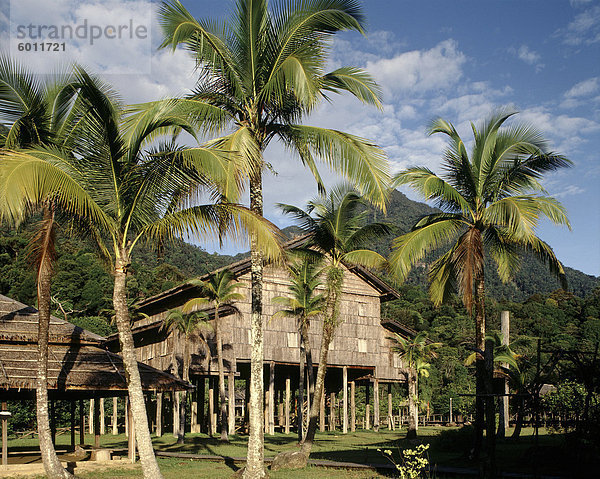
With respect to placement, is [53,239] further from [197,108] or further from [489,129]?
[489,129]

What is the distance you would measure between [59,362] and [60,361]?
0.26 feet

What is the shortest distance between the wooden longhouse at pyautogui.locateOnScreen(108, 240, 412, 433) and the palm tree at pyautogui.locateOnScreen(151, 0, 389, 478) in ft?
56.7

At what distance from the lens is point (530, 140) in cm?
1856

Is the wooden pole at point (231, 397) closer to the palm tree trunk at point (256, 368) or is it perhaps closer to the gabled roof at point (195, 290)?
the gabled roof at point (195, 290)

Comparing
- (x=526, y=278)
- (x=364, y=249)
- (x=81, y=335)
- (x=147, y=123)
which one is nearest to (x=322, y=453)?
(x=364, y=249)

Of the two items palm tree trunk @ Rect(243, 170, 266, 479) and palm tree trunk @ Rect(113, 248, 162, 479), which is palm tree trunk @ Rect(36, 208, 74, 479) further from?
palm tree trunk @ Rect(243, 170, 266, 479)

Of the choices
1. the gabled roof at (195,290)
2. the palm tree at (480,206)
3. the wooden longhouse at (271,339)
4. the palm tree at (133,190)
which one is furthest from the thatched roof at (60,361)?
the wooden longhouse at (271,339)

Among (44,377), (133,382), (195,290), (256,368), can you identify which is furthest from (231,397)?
(133,382)

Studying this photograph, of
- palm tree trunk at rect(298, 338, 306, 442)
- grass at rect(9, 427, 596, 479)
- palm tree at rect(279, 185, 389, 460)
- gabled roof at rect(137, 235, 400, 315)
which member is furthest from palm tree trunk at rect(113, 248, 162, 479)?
palm tree trunk at rect(298, 338, 306, 442)

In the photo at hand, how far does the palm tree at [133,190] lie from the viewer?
44.3 feet

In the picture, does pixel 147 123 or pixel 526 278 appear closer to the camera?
pixel 147 123

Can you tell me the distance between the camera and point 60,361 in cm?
1931

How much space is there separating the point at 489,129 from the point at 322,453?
1435 centimetres

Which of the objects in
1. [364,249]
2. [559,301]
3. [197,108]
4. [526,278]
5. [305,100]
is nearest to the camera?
[305,100]
